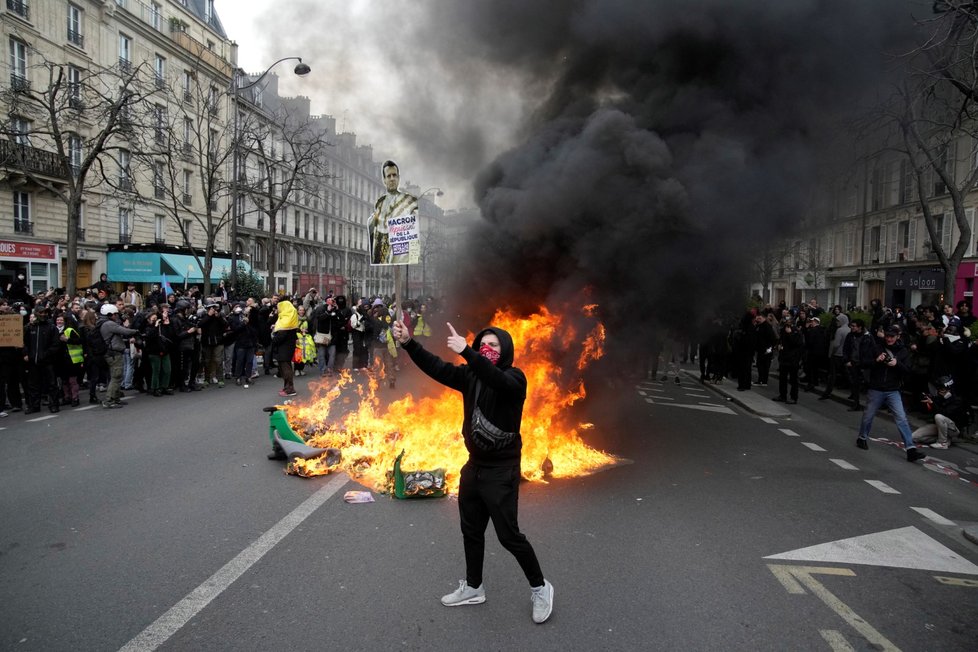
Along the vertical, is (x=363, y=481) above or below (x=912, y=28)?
below

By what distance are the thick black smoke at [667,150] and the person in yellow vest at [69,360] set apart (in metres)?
6.59

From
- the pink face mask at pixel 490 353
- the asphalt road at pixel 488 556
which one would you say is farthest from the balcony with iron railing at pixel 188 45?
the pink face mask at pixel 490 353

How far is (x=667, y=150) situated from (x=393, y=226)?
319cm

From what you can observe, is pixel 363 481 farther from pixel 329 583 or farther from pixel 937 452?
pixel 937 452

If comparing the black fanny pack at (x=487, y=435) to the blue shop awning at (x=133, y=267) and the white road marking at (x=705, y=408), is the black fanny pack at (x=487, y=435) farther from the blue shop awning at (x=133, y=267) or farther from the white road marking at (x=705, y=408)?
the blue shop awning at (x=133, y=267)

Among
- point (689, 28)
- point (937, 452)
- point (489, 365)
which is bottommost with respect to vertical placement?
point (937, 452)

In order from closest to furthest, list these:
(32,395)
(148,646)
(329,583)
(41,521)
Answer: (148,646) < (329,583) < (41,521) < (32,395)

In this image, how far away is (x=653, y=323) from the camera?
7.46 meters

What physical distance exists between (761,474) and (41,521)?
21.7ft

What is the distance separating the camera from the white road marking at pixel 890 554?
4.25 m

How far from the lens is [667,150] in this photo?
22.1ft

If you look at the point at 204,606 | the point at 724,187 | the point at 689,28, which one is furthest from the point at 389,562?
the point at 689,28

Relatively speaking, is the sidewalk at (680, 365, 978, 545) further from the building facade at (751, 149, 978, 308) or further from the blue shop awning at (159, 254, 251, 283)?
the blue shop awning at (159, 254, 251, 283)

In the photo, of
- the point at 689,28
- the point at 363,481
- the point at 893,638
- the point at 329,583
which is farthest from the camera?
the point at 689,28
